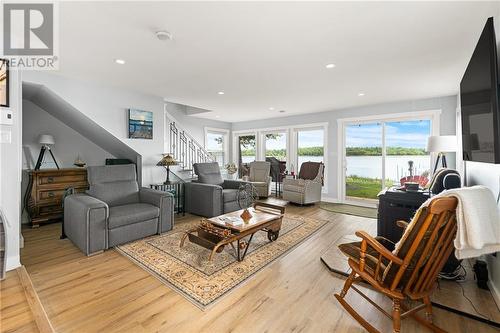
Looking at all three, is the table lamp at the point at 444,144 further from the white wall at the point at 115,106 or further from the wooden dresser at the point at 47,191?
the wooden dresser at the point at 47,191

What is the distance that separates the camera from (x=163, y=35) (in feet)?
7.09

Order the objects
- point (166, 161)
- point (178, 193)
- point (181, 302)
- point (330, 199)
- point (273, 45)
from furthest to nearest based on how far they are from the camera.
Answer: point (330, 199) → point (178, 193) → point (166, 161) → point (273, 45) → point (181, 302)

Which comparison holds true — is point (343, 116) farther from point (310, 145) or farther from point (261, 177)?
point (261, 177)

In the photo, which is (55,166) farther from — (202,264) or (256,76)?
(256,76)

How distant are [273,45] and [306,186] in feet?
11.7

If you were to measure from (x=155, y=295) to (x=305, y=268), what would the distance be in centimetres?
152

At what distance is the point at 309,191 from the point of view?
536cm

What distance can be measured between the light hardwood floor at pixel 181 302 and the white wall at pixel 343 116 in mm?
3776

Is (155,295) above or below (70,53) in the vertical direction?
below

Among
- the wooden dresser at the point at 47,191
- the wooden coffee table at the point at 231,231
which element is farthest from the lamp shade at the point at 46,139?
the wooden coffee table at the point at 231,231

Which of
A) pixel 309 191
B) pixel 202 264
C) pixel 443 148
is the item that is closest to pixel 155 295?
pixel 202 264

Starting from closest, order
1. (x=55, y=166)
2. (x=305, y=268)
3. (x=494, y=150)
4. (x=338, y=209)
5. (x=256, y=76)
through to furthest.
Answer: (x=494, y=150) → (x=305, y=268) → (x=256, y=76) → (x=55, y=166) → (x=338, y=209)

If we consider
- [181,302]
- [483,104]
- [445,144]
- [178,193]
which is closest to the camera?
[483,104]

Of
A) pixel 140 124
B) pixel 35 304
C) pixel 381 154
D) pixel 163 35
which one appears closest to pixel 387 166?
pixel 381 154
